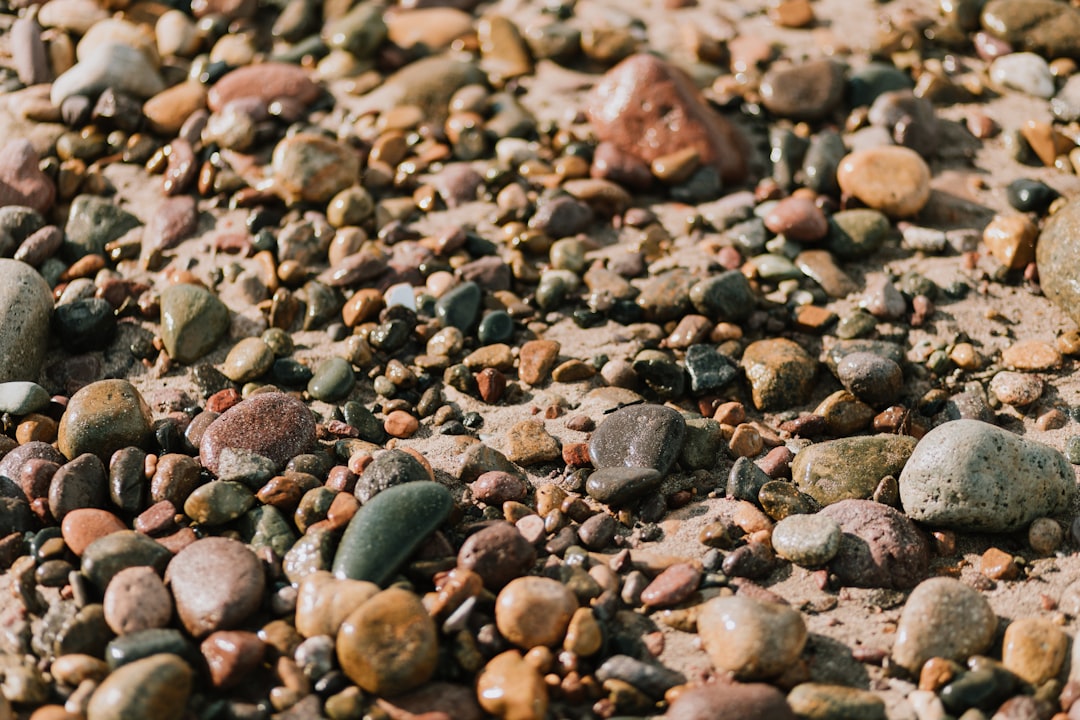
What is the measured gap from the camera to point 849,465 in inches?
151

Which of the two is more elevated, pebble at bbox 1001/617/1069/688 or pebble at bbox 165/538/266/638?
pebble at bbox 165/538/266/638

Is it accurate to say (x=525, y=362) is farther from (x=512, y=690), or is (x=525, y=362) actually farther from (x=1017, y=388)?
(x=1017, y=388)

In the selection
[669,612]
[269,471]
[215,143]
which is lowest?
[669,612]

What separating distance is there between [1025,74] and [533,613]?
15.6ft

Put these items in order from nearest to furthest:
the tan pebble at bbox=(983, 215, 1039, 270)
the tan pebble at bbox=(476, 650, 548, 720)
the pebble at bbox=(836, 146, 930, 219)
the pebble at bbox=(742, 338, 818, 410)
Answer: the tan pebble at bbox=(476, 650, 548, 720), the pebble at bbox=(742, 338, 818, 410), the tan pebble at bbox=(983, 215, 1039, 270), the pebble at bbox=(836, 146, 930, 219)

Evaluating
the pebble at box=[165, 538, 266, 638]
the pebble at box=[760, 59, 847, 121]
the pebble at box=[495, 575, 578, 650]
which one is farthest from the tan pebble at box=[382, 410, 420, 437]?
the pebble at box=[760, 59, 847, 121]

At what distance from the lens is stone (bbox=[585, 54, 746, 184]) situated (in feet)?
18.2

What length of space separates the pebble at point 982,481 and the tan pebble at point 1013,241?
4.76 feet

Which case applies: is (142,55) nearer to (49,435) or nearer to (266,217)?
(266,217)

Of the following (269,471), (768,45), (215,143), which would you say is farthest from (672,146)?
(269,471)

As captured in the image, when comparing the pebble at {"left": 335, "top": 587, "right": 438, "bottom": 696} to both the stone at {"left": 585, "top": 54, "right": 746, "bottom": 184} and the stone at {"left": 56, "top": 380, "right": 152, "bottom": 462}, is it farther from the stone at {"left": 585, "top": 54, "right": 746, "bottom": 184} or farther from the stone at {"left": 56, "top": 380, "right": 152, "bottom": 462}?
the stone at {"left": 585, "top": 54, "right": 746, "bottom": 184}

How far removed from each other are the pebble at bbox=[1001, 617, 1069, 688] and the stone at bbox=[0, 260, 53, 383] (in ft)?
13.3

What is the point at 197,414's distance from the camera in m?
4.26

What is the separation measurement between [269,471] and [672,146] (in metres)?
2.99
